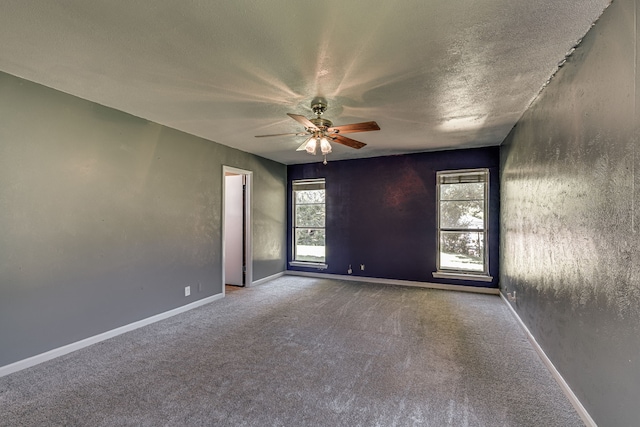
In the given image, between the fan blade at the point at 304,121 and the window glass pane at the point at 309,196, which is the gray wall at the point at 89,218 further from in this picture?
the window glass pane at the point at 309,196

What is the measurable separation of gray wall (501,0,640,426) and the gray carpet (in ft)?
1.43

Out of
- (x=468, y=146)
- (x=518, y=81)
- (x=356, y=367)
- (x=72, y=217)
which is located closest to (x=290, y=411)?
(x=356, y=367)

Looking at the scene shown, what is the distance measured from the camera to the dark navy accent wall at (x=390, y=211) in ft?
16.5

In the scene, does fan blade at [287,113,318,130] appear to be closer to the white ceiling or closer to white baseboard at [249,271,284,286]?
the white ceiling

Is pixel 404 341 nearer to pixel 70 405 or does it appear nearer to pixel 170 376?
pixel 170 376

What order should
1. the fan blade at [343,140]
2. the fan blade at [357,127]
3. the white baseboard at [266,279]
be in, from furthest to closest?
the white baseboard at [266,279], the fan blade at [343,140], the fan blade at [357,127]

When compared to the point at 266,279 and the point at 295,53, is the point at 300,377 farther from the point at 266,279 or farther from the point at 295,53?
the point at 266,279

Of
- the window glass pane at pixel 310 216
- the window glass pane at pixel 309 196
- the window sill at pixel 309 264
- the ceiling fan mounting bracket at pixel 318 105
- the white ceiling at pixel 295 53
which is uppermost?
the white ceiling at pixel 295 53

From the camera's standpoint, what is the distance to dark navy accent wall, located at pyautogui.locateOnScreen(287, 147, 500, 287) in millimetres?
5039

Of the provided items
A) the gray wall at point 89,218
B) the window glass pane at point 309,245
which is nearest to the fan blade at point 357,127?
the gray wall at point 89,218

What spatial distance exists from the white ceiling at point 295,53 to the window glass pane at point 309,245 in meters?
3.42

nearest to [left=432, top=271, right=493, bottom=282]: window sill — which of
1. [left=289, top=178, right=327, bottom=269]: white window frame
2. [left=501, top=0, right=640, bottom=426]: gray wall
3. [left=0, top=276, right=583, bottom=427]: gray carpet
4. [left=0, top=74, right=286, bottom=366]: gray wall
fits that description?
[left=0, top=276, right=583, bottom=427]: gray carpet

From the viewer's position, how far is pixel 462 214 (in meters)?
5.09

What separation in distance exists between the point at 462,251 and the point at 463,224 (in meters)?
0.50
